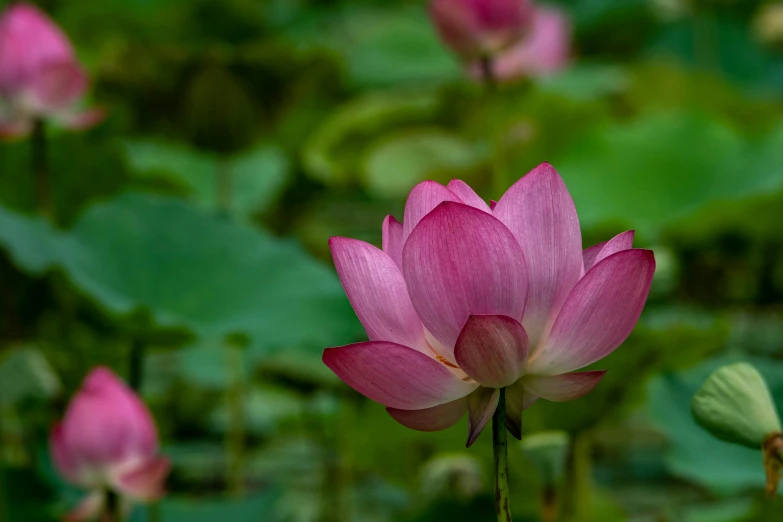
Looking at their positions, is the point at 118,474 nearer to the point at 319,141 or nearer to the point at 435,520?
the point at 435,520

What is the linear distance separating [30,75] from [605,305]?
2.80ft

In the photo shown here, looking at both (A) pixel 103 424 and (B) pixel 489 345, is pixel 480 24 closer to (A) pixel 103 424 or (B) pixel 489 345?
(A) pixel 103 424

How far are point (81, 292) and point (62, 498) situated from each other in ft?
1.01

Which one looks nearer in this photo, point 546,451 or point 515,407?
point 515,407

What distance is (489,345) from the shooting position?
37cm

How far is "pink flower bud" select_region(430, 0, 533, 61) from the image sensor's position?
107 cm

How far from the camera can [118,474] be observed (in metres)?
0.74

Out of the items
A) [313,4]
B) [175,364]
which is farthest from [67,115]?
[313,4]

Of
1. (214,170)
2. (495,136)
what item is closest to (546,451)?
(495,136)

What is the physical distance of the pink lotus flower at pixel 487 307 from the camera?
0.37 metres

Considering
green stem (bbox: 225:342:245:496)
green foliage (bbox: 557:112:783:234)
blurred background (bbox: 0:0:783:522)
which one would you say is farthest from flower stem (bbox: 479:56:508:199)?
green stem (bbox: 225:342:245:496)

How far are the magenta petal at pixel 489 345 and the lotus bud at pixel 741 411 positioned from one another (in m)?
0.11

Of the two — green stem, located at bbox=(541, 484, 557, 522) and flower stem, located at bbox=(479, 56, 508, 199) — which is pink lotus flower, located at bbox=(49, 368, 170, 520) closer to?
green stem, located at bbox=(541, 484, 557, 522)

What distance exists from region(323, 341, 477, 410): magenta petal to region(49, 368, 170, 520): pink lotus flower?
1.32 ft
